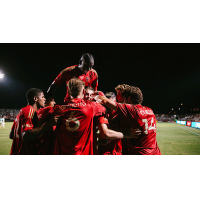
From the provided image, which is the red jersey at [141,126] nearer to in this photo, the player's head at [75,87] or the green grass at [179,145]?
the player's head at [75,87]

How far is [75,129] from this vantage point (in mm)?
2135

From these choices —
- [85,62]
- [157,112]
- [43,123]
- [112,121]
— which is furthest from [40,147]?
[157,112]

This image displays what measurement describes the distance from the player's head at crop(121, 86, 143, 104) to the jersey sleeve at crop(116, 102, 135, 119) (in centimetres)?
27

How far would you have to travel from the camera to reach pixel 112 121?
3059 mm

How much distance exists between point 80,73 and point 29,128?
5.60 ft

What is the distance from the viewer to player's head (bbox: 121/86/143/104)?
8.64 feet

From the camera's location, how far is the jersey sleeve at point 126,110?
2.38 metres

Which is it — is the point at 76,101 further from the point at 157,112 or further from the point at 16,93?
the point at 157,112

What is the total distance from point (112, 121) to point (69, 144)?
1161mm

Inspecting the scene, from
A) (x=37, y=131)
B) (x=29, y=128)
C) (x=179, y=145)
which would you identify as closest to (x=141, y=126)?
(x=37, y=131)

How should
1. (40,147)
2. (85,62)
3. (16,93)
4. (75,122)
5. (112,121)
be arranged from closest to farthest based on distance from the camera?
(75,122) < (40,147) < (112,121) < (85,62) < (16,93)

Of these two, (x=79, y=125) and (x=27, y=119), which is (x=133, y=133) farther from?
(x=27, y=119)

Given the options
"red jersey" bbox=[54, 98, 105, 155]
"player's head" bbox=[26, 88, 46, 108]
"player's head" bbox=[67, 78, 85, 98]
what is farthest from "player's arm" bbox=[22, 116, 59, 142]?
"player's head" bbox=[26, 88, 46, 108]

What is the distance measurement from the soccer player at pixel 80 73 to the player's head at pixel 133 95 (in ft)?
3.78
